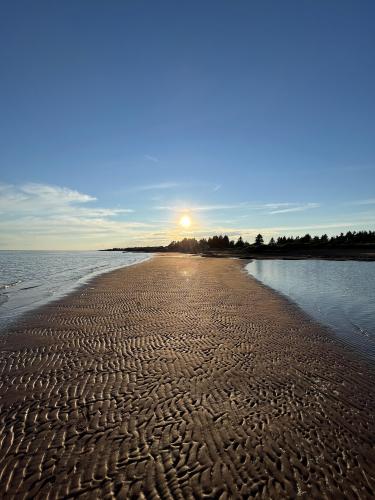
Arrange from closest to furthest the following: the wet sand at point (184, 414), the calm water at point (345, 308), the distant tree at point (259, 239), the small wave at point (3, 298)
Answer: the wet sand at point (184, 414) < the calm water at point (345, 308) < the small wave at point (3, 298) < the distant tree at point (259, 239)

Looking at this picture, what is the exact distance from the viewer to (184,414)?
7977 mm

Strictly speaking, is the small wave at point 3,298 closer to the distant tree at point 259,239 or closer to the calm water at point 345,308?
the calm water at point 345,308

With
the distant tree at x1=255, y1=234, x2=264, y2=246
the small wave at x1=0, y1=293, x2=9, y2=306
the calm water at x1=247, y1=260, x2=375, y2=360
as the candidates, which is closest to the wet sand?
the calm water at x1=247, y1=260, x2=375, y2=360

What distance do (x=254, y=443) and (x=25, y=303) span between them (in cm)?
2214

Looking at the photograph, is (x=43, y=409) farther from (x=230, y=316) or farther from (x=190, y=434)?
(x=230, y=316)

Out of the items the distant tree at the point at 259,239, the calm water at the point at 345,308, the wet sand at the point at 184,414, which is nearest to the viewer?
the wet sand at the point at 184,414

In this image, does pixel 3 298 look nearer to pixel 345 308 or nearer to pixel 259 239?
pixel 345 308

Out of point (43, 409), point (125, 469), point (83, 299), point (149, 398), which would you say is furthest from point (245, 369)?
point (83, 299)

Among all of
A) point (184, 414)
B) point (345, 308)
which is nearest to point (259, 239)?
point (345, 308)

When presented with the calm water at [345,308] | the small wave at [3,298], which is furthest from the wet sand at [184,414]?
the small wave at [3,298]

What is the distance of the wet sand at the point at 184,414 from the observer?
19.2 feet

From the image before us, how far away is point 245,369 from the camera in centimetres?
1080

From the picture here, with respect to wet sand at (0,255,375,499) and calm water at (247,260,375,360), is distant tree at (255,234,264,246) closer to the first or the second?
calm water at (247,260,375,360)

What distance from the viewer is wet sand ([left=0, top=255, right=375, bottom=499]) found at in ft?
19.2
